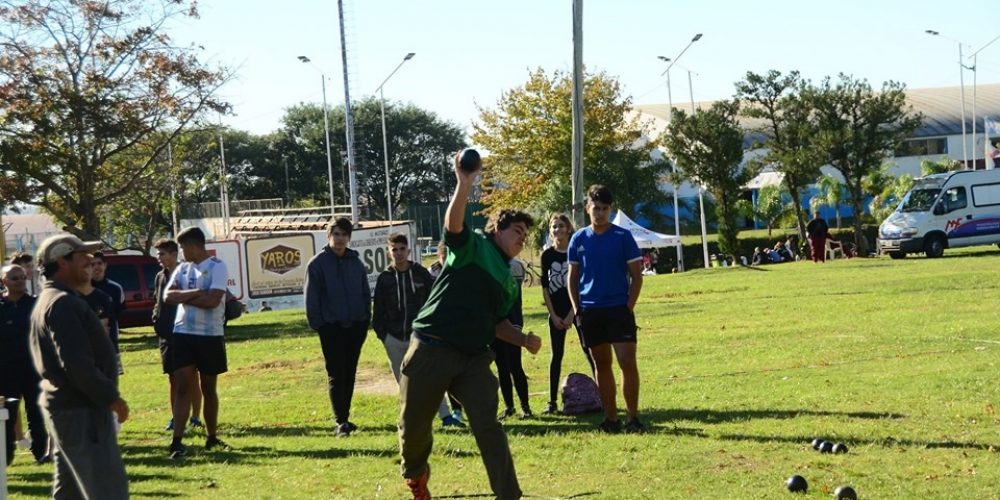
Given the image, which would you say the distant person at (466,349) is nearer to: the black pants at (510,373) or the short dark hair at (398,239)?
the short dark hair at (398,239)

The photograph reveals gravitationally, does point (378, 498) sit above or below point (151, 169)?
below

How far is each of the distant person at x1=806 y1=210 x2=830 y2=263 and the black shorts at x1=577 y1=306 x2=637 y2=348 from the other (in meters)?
32.2

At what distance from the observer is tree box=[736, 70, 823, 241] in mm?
53344

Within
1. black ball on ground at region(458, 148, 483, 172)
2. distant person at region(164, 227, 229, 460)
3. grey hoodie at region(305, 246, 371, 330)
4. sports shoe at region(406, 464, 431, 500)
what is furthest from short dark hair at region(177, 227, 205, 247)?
black ball on ground at region(458, 148, 483, 172)

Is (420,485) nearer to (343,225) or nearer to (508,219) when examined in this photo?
(508,219)

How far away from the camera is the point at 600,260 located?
36.4ft

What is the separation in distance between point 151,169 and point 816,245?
20.5 metres

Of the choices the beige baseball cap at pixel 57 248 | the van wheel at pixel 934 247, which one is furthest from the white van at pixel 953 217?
the beige baseball cap at pixel 57 248

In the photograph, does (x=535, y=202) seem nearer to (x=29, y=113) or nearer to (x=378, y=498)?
(x=29, y=113)

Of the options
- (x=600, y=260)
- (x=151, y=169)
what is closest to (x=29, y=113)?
(x=151, y=169)

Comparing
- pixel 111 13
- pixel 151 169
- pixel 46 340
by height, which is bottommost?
pixel 46 340

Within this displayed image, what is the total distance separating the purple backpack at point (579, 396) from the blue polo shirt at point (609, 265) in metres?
1.54

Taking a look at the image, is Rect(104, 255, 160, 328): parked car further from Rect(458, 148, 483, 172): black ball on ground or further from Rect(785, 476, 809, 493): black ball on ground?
Rect(458, 148, 483, 172): black ball on ground

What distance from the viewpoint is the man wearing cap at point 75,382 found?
680 cm
